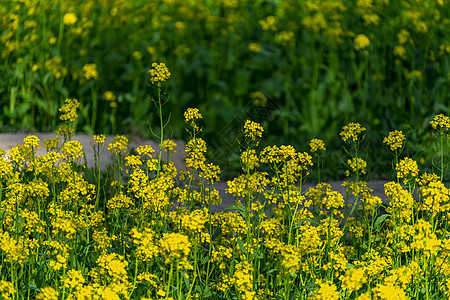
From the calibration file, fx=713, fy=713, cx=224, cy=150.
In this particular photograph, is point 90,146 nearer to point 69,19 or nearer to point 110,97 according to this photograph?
point 110,97

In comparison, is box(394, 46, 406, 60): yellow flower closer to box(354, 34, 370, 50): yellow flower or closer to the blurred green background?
the blurred green background

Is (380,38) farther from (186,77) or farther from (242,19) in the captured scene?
(186,77)

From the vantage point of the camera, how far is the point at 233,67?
22.2 feet

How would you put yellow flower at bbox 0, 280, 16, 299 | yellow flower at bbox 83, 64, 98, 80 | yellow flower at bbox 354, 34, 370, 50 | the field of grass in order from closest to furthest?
yellow flower at bbox 0, 280, 16, 299
the field of grass
yellow flower at bbox 83, 64, 98, 80
yellow flower at bbox 354, 34, 370, 50

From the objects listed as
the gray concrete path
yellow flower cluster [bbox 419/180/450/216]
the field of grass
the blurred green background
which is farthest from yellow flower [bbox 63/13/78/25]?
yellow flower cluster [bbox 419/180/450/216]

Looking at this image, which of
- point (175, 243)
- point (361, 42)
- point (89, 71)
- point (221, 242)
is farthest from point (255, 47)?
point (175, 243)

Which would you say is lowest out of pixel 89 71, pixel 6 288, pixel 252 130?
pixel 89 71

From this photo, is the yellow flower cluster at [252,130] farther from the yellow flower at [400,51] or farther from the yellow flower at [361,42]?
the yellow flower at [400,51]

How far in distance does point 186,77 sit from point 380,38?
1.97m

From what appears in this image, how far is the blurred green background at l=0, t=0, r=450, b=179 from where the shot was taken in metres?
6.54

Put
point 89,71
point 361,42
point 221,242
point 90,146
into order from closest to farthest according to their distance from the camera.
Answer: point 221,242 → point 90,146 → point 89,71 → point 361,42

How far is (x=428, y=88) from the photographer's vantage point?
6848 millimetres

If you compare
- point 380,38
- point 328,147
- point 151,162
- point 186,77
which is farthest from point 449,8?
point 151,162

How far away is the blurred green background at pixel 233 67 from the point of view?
21.5ft
